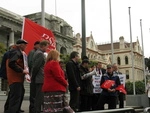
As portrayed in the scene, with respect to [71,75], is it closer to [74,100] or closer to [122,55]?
[74,100]

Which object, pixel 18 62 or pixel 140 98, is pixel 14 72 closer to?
pixel 18 62

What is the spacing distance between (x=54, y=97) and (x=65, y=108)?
32 cm

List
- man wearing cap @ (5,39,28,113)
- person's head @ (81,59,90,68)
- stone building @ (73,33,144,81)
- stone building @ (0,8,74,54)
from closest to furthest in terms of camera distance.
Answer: man wearing cap @ (5,39,28,113)
person's head @ (81,59,90,68)
stone building @ (0,8,74,54)
stone building @ (73,33,144,81)

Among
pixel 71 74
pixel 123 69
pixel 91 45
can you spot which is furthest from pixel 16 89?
pixel 123 69

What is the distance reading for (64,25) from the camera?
164 feet

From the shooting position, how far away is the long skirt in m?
5.78

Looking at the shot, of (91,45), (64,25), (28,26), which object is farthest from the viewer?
(91,45)

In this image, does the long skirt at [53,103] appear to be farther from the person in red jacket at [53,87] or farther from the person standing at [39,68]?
the person standing at [39,68]

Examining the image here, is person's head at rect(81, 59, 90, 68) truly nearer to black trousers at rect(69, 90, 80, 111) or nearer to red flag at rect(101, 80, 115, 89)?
red flag at rect(101, 80, 115, 89)

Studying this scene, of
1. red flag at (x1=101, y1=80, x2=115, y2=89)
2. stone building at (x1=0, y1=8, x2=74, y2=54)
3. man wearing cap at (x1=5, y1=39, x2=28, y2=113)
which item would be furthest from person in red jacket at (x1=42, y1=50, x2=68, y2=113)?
stone building at (x1=0, y1=8, x2=74, y2=54)

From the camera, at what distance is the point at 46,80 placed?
19.6ft

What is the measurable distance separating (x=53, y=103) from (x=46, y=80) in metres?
0.52

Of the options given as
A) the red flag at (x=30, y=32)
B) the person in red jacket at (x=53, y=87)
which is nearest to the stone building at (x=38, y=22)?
the red flag at (x=30, y=32)

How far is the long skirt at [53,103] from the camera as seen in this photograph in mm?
5781
